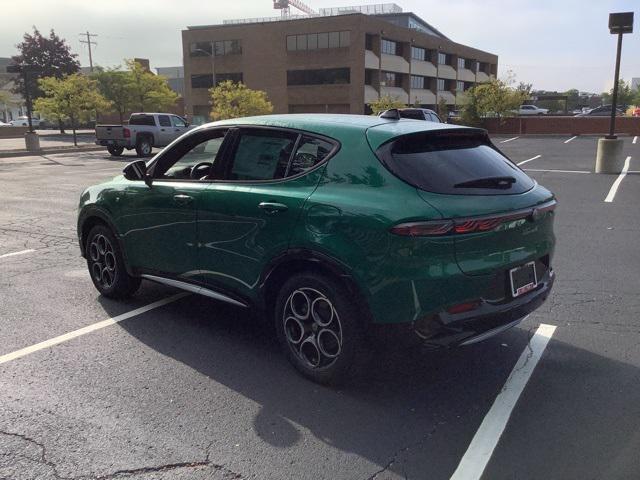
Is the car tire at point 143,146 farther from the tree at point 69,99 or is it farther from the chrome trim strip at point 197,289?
the chrome trim strip at point 197,289

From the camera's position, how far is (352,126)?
12.0 ft

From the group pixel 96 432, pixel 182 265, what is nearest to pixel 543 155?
pixel 182 265

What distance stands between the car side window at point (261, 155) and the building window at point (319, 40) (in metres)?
54.5

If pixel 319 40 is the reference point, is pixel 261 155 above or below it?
below

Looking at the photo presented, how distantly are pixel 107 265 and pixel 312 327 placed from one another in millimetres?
2643

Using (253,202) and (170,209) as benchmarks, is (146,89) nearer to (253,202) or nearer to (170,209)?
(170,209)

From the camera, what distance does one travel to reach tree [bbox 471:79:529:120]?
4078 centimetres

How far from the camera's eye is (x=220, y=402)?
11.4 ft

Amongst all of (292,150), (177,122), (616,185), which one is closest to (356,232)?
(292,150)

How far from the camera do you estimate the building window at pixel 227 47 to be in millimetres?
61616

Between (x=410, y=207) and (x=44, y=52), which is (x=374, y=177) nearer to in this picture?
(x=410, y=207)

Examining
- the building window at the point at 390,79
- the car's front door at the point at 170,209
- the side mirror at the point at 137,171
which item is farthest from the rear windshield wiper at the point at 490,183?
the building window at the point at 390,79

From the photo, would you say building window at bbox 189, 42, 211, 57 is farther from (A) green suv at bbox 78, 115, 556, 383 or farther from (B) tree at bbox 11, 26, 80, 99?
(A) green suv at bbox 78, 115, 556, 383

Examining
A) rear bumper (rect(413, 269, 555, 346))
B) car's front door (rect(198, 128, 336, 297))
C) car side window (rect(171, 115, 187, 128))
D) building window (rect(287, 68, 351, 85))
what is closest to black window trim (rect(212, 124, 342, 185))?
car's front door (rect(198, 128, 336, 297))
